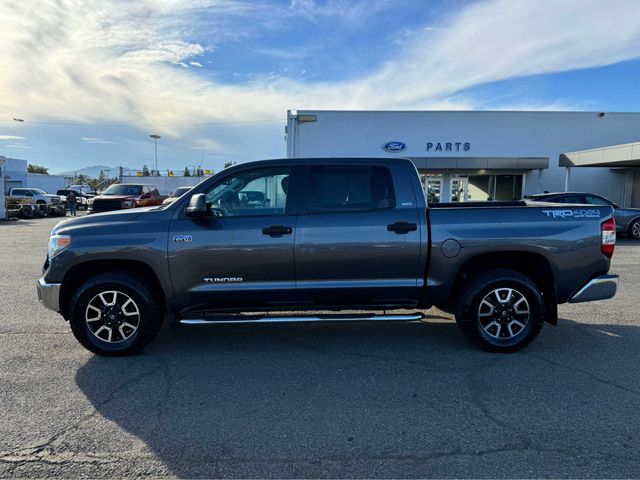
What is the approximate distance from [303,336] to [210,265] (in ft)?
4.78

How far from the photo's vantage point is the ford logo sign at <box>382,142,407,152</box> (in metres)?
23.4

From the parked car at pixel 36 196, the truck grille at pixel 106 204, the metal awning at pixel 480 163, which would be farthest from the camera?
the parked car at pixel 36 196

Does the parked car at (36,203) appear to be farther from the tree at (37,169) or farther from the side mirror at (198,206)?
the tree at (37,169)

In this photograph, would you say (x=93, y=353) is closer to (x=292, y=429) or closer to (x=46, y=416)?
(x=46, y=416)

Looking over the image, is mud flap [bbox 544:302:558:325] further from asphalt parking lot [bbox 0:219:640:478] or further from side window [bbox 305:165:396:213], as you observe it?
side window [bbox 305:165:396:213]

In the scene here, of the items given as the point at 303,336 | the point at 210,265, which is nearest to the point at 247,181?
the point at 210,265

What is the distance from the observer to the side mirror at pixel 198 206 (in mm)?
4031

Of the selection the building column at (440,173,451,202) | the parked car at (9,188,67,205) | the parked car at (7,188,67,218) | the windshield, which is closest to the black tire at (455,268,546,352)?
the windshield

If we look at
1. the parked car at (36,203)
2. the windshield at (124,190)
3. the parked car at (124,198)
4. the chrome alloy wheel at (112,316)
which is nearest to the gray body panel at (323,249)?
the chrome alloy wheel at (112,316)

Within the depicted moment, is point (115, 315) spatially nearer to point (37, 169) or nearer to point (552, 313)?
point (552, 313)

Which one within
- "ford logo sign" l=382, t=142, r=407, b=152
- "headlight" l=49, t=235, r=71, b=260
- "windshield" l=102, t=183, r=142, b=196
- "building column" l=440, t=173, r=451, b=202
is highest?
"ford logo sign" l=382, t=142, r=407, b=152

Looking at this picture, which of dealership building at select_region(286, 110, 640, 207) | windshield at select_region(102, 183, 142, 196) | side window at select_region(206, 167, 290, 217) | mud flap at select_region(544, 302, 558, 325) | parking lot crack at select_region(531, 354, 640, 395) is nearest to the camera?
parking lot crack at select_region(531, 354, 640, 395)

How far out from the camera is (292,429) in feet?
9.80

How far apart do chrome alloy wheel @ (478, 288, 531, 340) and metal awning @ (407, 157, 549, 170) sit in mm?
18975
